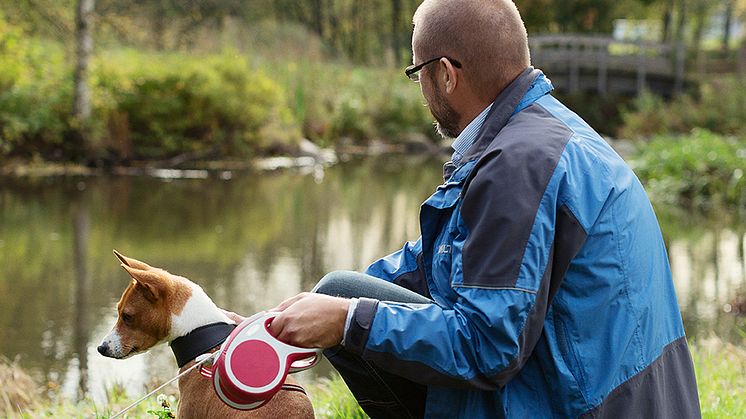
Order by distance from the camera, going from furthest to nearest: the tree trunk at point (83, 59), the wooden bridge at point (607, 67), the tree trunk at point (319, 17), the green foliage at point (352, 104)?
the tree trunk at point (319, 17) < the wooden bridge at point (607, 67) < the green foliage at point (352, 104) < the tree trunk at point (83, 59)

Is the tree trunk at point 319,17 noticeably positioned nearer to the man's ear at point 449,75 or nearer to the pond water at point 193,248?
the pond water at point 193,248

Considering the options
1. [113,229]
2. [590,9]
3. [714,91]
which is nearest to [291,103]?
[714,91]

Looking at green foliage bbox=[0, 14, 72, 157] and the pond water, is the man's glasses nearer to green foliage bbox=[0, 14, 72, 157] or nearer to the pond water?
the pond water

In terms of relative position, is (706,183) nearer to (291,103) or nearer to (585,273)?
(291,103)

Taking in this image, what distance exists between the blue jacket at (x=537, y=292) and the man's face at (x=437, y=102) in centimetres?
15

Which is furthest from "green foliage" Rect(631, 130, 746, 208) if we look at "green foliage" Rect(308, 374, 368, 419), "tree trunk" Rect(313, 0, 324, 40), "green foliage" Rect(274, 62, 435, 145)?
"tree trunk" Rect(313, 0, 324, 40)

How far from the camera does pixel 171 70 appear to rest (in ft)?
65.2

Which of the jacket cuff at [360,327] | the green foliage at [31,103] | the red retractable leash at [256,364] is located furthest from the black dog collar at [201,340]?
the green foliage at [31,103]

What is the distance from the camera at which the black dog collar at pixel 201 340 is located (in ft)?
9.75

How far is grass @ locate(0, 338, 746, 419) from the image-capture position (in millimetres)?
4102

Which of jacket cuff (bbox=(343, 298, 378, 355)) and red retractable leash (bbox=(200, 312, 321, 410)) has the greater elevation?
jacket cuff (bbox=(343, 298, 378, 355))

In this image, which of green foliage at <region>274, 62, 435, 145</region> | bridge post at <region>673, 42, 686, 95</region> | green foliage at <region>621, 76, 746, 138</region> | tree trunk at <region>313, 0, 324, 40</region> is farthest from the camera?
tree trunk at <region>313, 0, 324, 40</region>

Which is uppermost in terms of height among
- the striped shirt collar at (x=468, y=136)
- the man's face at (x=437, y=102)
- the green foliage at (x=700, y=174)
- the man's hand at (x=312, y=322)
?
the man's face at (x=437, y=102)

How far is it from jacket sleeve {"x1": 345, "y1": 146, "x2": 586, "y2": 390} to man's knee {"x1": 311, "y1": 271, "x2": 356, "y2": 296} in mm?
338
